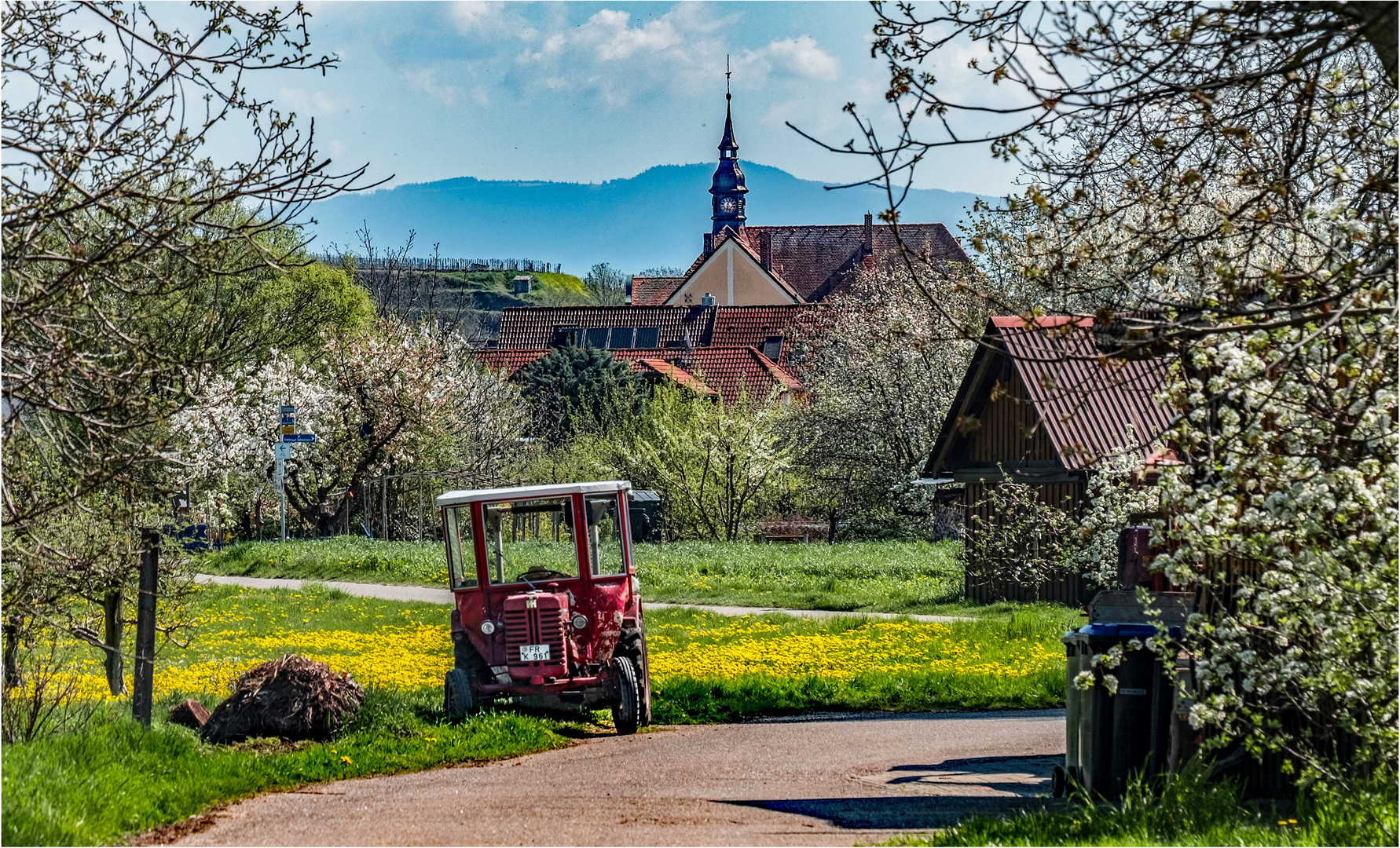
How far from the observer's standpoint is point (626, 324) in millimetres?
76000

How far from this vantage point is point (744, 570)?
31219 millimetres

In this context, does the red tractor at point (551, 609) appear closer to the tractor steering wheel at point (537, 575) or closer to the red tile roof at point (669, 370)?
the tractor steering wheel at point (537, 575)

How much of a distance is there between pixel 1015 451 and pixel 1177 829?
18939 mm

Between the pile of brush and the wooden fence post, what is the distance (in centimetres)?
63

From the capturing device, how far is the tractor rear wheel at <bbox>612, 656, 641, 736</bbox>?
12.9 m

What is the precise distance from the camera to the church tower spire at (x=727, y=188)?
106 meters

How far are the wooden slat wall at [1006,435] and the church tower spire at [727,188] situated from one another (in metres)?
79.5

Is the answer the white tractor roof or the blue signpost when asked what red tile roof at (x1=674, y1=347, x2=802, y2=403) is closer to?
the blue signpost

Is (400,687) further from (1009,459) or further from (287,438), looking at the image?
(287,438)

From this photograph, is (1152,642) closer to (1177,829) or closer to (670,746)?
(1177,829)

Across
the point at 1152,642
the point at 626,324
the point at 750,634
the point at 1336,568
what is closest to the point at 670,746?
the point at 1152,642

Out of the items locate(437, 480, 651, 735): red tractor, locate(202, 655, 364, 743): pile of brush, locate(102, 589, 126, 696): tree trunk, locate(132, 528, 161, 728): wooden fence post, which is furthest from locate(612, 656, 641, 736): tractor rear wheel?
locate(102, 589, 126, 696): tree trunk

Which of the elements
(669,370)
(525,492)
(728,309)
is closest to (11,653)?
(525,492)

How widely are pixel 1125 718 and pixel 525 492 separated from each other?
5.84m
